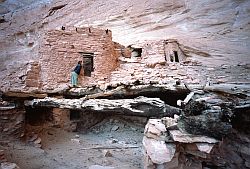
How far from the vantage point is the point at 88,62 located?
952cm

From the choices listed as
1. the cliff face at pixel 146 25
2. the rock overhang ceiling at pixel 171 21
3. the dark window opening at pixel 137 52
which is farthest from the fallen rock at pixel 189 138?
the rock overhang ceiling at pixel 171 21

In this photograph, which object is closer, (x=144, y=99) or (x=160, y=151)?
(x=160, y=151)

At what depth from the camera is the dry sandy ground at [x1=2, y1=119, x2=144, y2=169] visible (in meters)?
5.03

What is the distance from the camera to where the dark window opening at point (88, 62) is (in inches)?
362

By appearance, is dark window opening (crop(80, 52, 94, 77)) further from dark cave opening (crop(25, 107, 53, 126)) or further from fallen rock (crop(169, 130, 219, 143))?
fallen rock (crop(169, 130, 219, 143))

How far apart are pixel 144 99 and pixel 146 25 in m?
8.75

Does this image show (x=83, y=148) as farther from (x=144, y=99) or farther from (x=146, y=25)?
(x=146, y=25)

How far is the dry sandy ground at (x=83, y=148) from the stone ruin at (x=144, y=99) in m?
0.45

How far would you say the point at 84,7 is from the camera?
14.5m

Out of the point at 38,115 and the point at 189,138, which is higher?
the point at 189,138

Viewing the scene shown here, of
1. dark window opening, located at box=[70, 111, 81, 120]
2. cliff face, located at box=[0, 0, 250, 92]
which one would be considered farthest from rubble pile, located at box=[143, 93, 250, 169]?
cliff face, located at box=[0, 0, 250, 92]

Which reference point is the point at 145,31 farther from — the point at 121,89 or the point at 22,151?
the point at 22,151

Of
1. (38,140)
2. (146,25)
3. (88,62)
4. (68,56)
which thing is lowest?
(38,140)

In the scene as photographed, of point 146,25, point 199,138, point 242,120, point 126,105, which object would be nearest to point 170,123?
point 199,138
